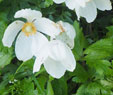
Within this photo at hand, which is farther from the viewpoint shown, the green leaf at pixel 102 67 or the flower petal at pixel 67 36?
the green leaf at pixel 102 67

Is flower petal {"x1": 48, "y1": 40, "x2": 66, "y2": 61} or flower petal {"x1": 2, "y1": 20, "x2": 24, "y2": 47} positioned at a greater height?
flower petal {"x1": 2, "y1": 20, "x2": 24, "y2": 47}

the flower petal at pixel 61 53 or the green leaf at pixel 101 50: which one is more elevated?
the flower petal at pixel 61 53

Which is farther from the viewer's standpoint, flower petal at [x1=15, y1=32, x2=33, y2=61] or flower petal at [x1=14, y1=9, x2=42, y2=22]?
flower petal at [x1=15, y1=32, x2=33, y2=61]

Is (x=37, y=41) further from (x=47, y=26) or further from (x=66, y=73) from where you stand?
(x=66, y=73)

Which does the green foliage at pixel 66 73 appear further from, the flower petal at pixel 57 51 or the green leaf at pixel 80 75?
the flower petal at pixel 57 51

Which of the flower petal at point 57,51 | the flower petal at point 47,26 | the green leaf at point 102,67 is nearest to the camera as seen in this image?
the flower petal at point 57,51

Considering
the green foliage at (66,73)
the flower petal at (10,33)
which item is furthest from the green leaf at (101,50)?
the flower petal at (10,33)

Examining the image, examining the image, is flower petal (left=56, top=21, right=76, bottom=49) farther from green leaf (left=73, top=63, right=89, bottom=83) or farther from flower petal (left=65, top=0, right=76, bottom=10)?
green leaf (left=73, top=63, right=89, bottom=83)

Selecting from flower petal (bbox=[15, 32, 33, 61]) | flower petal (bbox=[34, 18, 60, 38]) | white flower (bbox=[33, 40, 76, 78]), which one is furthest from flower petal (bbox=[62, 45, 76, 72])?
flower petal (bbox=[15, 32, 33, 61])
